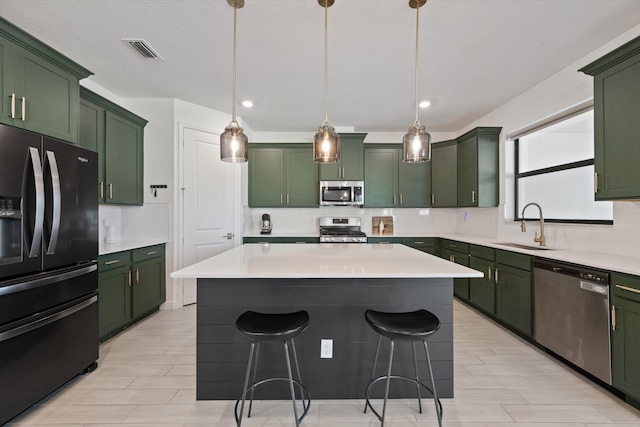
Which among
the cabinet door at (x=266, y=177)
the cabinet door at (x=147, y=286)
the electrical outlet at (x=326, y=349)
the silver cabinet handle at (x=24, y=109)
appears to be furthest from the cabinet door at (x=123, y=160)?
the electrical outlet at (x=326, y=349)

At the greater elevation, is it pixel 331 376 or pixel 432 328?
pixel 432 328

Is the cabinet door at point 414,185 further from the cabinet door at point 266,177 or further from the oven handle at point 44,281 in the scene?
the oven handle at point 44,281

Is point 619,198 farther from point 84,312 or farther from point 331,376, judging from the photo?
point 84,312

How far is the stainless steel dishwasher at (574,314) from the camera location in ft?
6.54

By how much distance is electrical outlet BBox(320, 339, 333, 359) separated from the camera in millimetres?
1915

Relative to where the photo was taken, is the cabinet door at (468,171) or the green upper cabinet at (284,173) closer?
the cabinet door at (468,171)

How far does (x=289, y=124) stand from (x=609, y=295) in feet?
13.6

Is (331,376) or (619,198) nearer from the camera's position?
(331,376)

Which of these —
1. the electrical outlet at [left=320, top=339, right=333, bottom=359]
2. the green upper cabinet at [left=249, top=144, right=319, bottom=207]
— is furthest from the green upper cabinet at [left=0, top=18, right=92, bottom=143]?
the green upper cabinet at [left=249, top=144, right=319, bottom=207]

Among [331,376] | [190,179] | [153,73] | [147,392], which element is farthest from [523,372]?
[153,73]

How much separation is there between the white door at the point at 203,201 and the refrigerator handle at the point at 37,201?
6.41ft

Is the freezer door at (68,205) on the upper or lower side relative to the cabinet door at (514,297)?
upper

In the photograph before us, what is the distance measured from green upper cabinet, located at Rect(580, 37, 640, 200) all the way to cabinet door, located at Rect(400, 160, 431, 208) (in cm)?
264

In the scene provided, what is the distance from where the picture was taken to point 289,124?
467 cm
